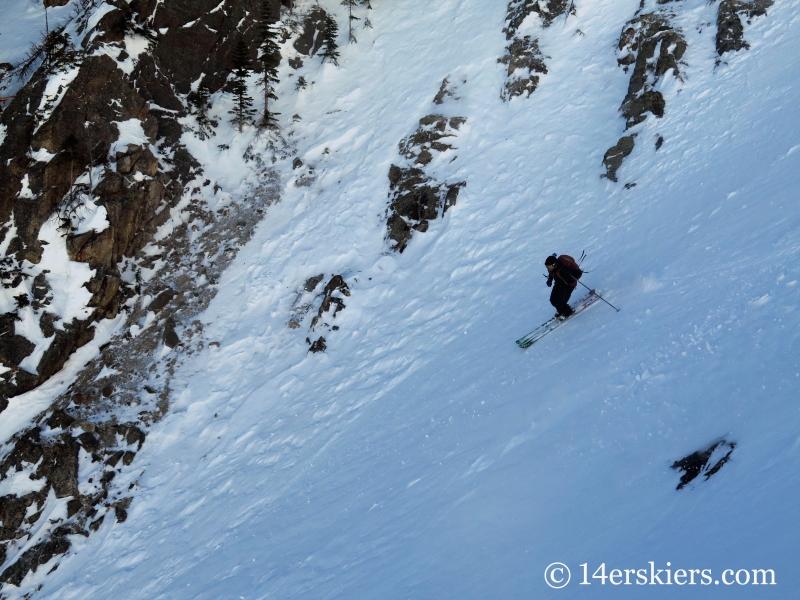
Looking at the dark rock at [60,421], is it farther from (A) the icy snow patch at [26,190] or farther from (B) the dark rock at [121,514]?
(A) the icy snow patch at [26,190]

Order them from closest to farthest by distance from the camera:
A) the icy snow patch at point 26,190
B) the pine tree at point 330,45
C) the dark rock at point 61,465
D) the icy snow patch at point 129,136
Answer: the dark rock at point 61,465
the icy snow patch at point 26,190
the icy snow patch at point 129,136
the pine tree at point 330,45

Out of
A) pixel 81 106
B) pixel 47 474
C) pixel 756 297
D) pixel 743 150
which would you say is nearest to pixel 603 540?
pixel 756 297

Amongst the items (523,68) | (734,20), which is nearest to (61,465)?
(523,68)

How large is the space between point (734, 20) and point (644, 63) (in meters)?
2.77

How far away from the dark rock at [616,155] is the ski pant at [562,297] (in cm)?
624

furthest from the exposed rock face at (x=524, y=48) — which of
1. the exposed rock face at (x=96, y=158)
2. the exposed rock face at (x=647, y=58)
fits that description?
the exposed rock face at (x=96, y=158)

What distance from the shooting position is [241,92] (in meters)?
24.0

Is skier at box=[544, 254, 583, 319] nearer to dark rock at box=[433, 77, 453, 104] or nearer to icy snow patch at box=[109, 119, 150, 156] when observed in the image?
dark rock at box=[433, 77, 453, 104]

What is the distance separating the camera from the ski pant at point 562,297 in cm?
1041

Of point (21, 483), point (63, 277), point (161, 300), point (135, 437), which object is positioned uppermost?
point (63, 277)

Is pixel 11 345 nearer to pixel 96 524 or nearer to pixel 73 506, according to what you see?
pixel 73 506

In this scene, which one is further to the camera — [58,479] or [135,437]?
[135,437]

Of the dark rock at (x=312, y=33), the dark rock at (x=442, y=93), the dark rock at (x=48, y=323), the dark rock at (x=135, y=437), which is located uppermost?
the dark rock at (x=312, y=33)

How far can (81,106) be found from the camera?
21.1m
